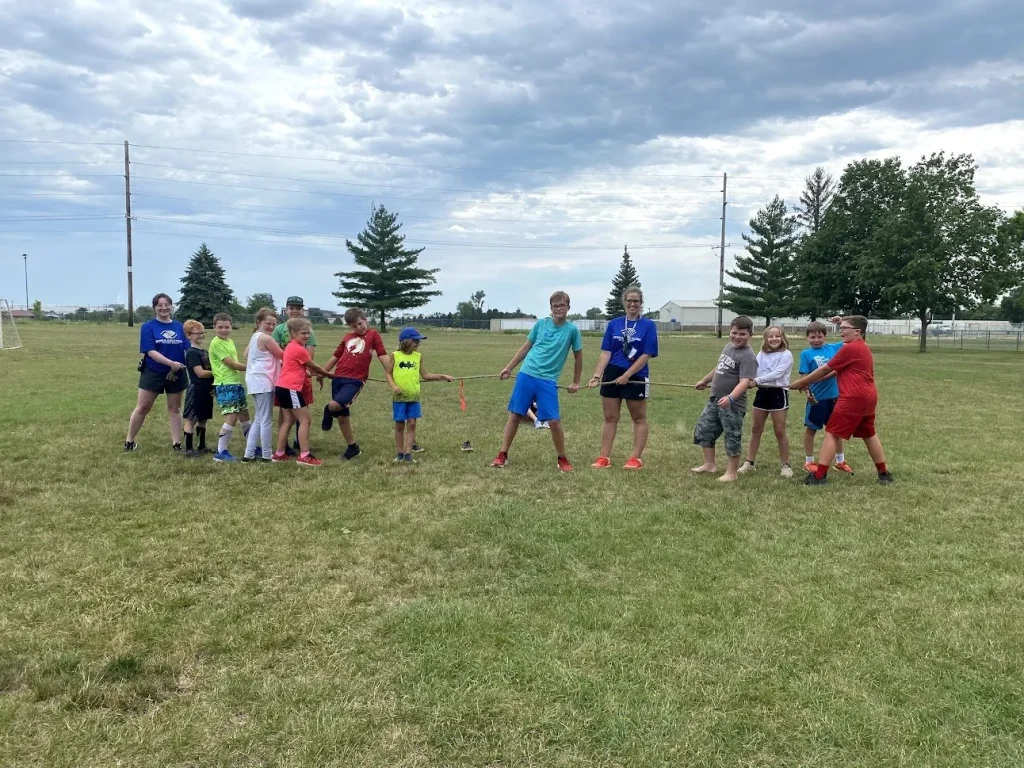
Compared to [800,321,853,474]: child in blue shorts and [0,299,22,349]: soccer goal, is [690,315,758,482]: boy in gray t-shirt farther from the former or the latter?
[0,299,22,349]: soccer goal

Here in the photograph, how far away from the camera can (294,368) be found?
25.3ft

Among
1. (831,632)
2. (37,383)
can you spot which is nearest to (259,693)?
(831,632)

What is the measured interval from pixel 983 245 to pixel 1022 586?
40.6 m

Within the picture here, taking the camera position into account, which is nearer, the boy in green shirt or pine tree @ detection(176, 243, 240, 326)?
the boy in green shirt

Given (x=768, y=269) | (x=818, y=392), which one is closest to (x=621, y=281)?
(x=768, y=269)

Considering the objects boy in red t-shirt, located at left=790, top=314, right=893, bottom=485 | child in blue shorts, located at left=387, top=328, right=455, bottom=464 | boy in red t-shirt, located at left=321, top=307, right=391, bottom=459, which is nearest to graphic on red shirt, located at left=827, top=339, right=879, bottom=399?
boy in red t-shirt, located at left=790, top=314, right=893, bottom=485

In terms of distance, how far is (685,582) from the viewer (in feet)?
14.1

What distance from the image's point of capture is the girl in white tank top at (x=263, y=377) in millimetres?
7633

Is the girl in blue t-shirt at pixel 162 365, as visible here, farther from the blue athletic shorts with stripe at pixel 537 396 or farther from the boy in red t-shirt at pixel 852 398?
the boy in red t-shirt at pixel 852 398

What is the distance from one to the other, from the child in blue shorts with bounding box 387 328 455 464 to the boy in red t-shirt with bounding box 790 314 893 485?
4.04 meters

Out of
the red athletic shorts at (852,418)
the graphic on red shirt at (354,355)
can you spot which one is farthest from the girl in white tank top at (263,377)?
the red athletic shorts at (852,418)

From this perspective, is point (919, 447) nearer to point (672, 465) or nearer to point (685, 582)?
point (672, 465)

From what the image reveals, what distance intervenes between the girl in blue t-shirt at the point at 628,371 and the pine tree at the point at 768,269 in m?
62.0

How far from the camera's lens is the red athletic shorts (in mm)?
6820
